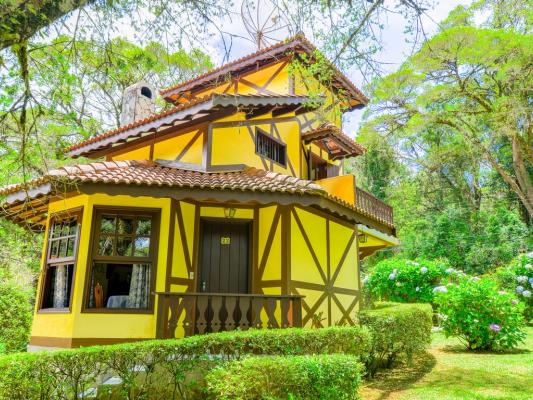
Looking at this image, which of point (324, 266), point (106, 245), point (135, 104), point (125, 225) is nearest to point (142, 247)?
point (125, 225)

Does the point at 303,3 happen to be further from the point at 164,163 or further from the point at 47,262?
the point at 47,262

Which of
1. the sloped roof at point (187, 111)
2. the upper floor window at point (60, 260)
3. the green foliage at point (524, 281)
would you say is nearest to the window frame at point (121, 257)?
the upper floor window at point (60, 260)

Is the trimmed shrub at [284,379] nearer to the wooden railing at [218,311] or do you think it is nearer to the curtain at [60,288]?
the wooden railing at [218,311]

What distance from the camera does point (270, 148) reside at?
1031 cm

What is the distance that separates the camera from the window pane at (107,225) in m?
7.97

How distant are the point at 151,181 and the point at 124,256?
5.73 ft

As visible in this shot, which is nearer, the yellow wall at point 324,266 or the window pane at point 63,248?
the window pane at point 63,248

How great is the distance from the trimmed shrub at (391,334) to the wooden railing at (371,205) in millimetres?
2807

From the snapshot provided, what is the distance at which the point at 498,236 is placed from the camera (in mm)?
21875

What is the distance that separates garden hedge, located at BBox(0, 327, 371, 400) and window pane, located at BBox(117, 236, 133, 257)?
2.66m

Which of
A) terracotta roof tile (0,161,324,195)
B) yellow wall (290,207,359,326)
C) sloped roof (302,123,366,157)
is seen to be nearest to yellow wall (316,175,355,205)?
yellow wall (290,207,359,326)

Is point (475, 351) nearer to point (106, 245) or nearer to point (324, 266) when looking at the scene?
point (324, 266)

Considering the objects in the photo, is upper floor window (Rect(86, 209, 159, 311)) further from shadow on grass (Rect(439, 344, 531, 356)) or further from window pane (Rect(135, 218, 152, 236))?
shadow on grass (Rect(439, 344, 531, 356))

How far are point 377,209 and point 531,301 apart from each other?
5.75 meters
